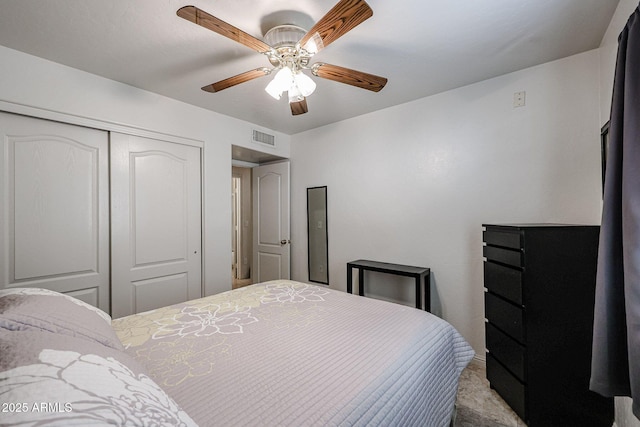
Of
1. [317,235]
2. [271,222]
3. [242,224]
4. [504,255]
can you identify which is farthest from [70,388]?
[242,224]

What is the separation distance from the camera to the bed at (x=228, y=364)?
525 mm

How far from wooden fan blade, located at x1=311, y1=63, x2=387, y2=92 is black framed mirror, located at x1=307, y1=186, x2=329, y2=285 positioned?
177 cm

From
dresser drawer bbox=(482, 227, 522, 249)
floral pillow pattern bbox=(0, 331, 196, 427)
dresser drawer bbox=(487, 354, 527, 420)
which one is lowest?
dresser drawer bbox=(487, 354, 527, 420)

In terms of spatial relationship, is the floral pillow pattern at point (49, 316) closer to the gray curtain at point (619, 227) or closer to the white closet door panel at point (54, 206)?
the white closet door panel at point (54, 206)

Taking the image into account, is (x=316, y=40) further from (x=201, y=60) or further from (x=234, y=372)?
(x=234, y=372)

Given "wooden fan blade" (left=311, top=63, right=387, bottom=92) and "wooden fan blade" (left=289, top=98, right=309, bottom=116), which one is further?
"wooden fan blade" (left=289, top=98, right=309, bottom=116)

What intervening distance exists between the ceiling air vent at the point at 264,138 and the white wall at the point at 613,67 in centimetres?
305

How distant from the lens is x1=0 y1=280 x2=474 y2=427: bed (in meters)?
0.53

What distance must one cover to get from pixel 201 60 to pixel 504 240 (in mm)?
2422

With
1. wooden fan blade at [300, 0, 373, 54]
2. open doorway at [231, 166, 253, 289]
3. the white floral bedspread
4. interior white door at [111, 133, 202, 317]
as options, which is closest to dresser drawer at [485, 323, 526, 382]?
the white floral bedspread

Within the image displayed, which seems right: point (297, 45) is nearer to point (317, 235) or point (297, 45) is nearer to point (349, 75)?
point (349, 75)

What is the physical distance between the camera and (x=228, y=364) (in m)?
1.03

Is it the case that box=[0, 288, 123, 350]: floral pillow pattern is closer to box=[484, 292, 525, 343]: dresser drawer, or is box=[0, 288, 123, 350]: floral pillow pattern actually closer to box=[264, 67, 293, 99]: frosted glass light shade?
box=[264, 67, 293, 99]: frosted glass light shade

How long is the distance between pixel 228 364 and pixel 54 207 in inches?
77.8
